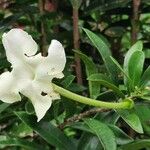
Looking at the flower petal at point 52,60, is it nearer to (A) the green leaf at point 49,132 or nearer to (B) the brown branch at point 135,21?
(A) the green leaf at point 49,132

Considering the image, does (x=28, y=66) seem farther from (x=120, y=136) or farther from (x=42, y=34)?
(x=42, y=34)

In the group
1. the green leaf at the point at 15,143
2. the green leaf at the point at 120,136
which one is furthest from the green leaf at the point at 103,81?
the green leaf at the point at 15,143

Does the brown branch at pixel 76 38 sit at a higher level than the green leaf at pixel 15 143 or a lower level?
higher

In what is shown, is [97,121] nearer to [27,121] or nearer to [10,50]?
[27,121]

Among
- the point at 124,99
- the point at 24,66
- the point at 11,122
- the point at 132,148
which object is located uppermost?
the point at 24,66

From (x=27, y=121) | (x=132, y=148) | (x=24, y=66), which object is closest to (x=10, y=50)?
(x=24, y=66)

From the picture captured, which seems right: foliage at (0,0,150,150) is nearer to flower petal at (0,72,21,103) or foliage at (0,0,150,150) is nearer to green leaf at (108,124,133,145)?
green leaf at (108,124,133,145)

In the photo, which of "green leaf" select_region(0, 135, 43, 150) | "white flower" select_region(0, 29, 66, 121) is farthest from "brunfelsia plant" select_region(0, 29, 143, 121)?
"green leaf" select_region(0, 135, 43, 150)
